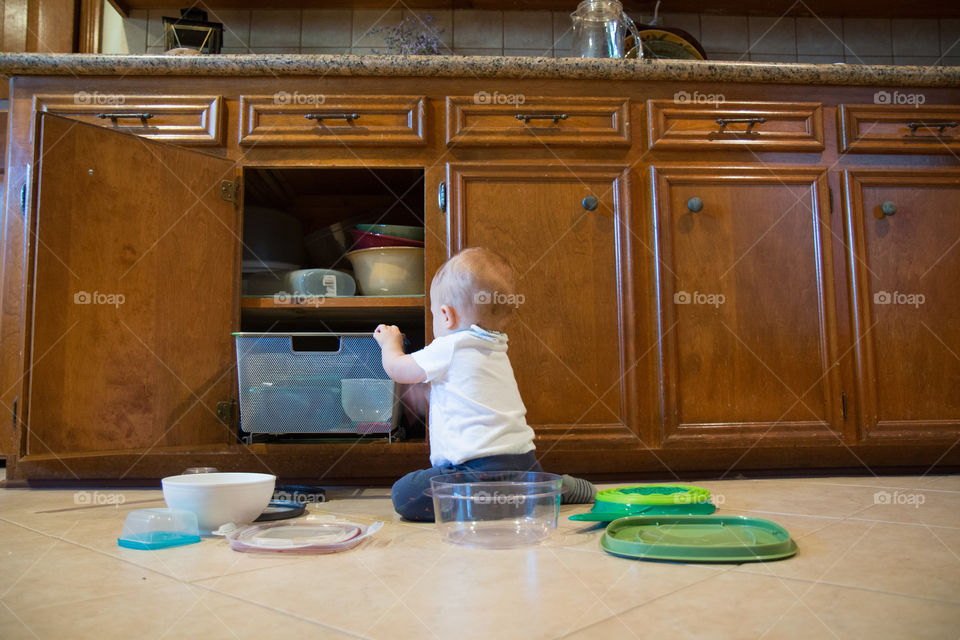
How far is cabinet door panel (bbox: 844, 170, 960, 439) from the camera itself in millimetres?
1646

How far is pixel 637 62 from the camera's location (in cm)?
167

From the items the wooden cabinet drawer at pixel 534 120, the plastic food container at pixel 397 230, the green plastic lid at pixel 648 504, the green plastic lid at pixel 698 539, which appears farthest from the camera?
the plastic food container at pixel 397 230

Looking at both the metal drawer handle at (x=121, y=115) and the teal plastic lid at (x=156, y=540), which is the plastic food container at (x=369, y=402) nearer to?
the teal plastic lid at (x=156, y=540)

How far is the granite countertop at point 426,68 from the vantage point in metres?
1.62

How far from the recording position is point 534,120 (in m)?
1.66

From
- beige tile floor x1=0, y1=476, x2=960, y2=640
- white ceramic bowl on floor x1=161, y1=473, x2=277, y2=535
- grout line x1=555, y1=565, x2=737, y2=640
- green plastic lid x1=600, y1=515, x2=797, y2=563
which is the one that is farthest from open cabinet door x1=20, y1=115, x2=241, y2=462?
grout line x1=555, y1=565, x2=737, y2=640

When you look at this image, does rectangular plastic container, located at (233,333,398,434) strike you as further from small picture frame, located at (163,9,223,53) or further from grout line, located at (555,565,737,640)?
small picture frame, located at (163,9,223,53)

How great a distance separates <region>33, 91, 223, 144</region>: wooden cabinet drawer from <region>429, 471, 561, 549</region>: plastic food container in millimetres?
1050

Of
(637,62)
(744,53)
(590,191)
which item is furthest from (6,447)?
(744,53)

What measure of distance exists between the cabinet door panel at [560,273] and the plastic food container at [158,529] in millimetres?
774

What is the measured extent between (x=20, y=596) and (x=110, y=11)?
221cm

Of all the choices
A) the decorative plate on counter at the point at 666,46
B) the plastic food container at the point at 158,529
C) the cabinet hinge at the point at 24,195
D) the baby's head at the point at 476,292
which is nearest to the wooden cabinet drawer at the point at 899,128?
the decorative plate on counter at the point at 666,46

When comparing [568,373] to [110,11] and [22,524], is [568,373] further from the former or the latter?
[110,11]

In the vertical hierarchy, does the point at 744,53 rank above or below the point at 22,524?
above
